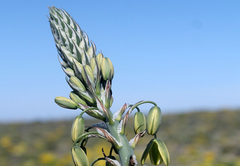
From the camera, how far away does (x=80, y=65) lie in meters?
1.56

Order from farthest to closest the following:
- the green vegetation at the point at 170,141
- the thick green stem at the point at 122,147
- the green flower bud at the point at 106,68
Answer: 1. the green vegetation at the point at 170,141
2. the green flower bud at the point at 106,68
3. the thick green stem at the point at 122,147

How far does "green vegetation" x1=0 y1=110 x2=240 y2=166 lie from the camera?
822 centimetres

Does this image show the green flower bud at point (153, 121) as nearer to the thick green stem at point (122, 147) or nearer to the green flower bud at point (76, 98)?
the thick green stem at point (122, 147)

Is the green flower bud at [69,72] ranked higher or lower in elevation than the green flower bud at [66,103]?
higher

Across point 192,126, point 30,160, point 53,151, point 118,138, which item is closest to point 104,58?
point 118,138

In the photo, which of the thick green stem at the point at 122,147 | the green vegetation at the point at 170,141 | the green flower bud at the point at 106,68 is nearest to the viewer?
the thick green stem at the point at 122,147

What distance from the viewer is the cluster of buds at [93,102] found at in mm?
1450

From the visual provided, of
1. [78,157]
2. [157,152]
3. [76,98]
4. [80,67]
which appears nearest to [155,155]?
[157,152]

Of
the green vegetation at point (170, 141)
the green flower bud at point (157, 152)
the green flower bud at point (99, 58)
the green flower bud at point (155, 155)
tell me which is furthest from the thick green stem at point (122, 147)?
the green vegetation at point (170, 141)

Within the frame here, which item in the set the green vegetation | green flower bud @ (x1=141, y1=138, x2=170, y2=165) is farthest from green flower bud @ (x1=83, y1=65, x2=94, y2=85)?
the green vegetation

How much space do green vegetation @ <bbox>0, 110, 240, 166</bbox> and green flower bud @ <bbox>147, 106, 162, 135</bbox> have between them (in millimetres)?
6129

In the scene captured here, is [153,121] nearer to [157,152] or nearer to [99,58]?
[157,152]

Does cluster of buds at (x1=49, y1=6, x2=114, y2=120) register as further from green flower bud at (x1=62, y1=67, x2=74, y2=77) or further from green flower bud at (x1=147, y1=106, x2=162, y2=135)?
green flower bud at (x1=147, y1=106, x2=162, y2=135)

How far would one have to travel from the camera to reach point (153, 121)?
4.99 feet
